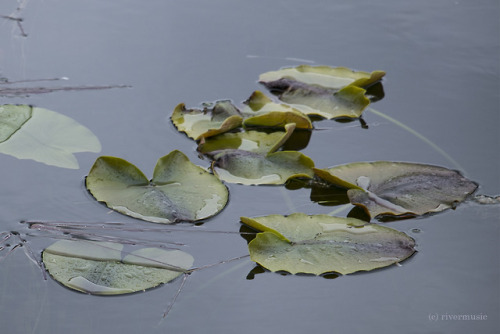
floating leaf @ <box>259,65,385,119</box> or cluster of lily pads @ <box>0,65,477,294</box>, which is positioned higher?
floating leaf @ <box>259,65,385,119</box>

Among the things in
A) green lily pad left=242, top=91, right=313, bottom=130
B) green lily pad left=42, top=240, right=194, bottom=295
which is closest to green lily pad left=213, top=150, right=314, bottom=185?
green lily pad left=242, top=91, right=313, bottom=130

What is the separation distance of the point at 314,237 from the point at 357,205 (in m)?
0.14

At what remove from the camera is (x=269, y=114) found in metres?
1.53

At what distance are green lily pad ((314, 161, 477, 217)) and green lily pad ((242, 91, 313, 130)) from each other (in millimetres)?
205

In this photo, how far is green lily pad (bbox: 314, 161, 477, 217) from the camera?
1302 millimetres

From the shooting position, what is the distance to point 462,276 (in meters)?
1.16

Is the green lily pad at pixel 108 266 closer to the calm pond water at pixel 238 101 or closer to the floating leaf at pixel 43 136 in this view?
the calm pond water at pixel 238 101


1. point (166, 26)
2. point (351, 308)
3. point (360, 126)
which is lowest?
point (351, 308)

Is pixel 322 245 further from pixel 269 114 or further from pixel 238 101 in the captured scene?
pixel 238 101

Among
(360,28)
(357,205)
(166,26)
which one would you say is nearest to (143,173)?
(357,205)

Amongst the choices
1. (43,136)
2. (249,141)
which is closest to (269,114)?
(249,141)

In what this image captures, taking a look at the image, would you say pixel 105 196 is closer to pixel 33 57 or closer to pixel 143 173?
pixel 143 173

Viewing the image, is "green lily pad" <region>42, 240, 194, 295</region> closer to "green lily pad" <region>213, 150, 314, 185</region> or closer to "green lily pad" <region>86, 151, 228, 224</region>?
"green lily pad" <region>86, 151, 228, 224</region>

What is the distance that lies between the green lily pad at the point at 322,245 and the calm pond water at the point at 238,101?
0.9 inches
